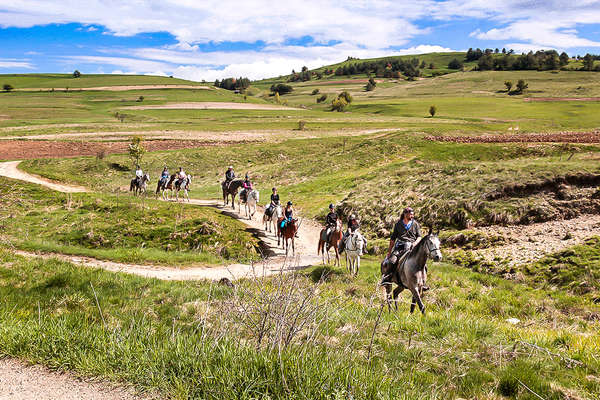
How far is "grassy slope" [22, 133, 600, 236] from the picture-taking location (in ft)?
67.8

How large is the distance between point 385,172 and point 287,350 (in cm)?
2974

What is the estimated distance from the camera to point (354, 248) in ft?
50.4

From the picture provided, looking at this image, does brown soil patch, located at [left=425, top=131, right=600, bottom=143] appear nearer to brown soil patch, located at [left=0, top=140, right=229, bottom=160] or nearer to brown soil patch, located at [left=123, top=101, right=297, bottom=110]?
brown soil patch, located at [left=0, top=140, right=229, bottom=160]

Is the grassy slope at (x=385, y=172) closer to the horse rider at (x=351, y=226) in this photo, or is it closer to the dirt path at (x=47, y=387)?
the horse rider at (x=351, y=226)

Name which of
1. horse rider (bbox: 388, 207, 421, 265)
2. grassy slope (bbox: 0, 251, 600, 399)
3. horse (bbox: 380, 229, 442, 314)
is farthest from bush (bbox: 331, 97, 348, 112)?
grassy slope (bbox: 0, 251, 600, 399)

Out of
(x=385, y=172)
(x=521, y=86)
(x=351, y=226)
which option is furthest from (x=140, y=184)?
(x=521, y=86)

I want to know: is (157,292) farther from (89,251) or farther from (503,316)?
(503,316)

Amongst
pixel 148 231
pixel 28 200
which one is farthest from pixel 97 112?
pixel 148 231

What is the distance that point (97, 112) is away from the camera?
121m

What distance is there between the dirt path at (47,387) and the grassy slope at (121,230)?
11.3 m

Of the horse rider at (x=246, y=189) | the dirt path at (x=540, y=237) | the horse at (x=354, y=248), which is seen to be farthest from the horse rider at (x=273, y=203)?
the dirt path at (x=540, y=237)

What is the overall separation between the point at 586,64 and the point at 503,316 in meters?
216

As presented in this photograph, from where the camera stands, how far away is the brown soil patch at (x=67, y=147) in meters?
51.5

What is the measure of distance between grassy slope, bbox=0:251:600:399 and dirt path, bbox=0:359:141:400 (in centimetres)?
15
